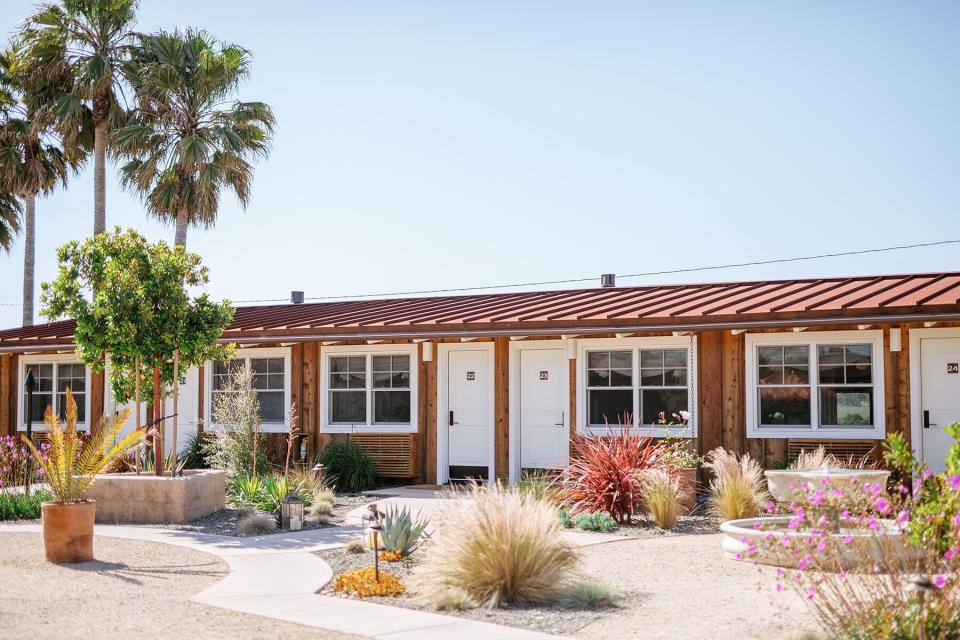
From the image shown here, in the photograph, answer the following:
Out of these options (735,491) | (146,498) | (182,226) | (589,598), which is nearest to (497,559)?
(589,598)

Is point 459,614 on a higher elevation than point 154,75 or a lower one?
lower

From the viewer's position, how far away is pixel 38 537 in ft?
35.8

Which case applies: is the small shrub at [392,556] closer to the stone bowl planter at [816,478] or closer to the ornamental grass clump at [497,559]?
the ornamental grass clump at [497,559]

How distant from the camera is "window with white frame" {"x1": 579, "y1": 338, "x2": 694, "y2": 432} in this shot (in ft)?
47.2

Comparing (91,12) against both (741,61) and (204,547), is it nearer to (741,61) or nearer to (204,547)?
(741,61)

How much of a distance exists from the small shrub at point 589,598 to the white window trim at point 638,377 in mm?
6290

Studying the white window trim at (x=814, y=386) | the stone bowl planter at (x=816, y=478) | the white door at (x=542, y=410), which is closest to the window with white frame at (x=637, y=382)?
the white door at (x=542, y=410)

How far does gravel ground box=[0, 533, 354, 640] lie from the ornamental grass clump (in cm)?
132

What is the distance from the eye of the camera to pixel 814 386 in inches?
535

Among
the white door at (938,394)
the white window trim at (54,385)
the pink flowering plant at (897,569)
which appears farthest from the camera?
the white window trim at (54,385)

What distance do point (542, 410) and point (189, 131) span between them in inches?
522

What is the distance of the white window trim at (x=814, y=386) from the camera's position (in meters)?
13.1

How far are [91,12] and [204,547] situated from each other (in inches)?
744

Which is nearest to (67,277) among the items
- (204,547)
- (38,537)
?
(38,537)
